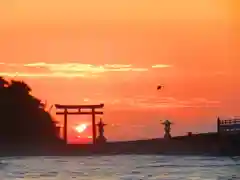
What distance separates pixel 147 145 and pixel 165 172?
471 inches

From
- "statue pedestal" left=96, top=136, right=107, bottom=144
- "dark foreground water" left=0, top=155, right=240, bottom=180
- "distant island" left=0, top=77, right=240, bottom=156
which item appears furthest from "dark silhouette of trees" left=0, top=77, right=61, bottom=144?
"dark foreground water" left=0, top=155, right=240, bottom=180

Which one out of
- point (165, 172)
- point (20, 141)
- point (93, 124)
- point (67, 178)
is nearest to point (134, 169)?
point (165, 172)

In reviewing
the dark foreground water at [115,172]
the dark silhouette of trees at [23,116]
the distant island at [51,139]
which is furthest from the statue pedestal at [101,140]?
the dark foreground water at [115,172]

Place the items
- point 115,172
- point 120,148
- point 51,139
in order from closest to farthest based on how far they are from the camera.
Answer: point 115,172, point 120,148, point 51,139

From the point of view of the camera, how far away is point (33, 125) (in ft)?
122

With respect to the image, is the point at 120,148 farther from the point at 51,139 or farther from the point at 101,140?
the point at 51,139

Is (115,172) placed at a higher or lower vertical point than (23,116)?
lower

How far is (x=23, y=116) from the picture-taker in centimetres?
3747

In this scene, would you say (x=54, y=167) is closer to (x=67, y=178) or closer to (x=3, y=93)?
(x=67, y=178)

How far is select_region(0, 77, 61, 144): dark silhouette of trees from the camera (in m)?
36.8

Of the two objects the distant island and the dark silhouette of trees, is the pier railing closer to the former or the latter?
the distant island

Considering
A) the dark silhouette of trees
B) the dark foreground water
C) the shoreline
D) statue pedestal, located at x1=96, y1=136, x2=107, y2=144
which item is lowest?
the dark foreground water

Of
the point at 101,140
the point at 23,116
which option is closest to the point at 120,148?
the point at 101,140

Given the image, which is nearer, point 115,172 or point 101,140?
point 115,172
